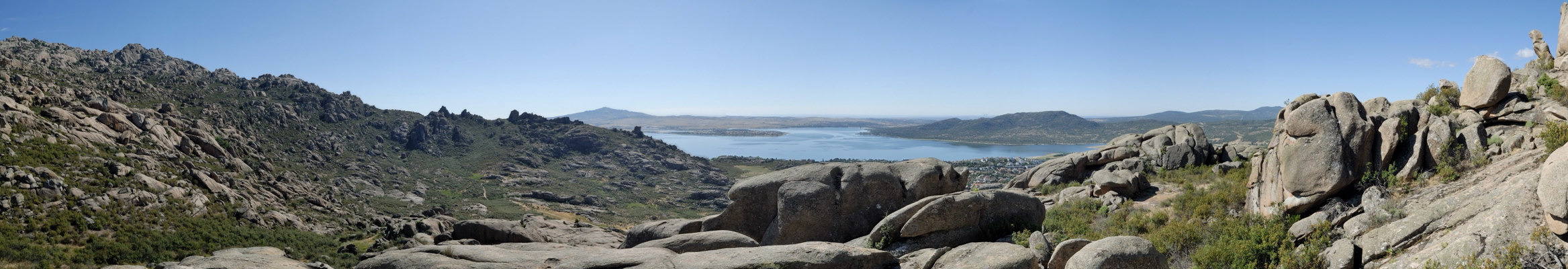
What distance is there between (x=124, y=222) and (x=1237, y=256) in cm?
5118

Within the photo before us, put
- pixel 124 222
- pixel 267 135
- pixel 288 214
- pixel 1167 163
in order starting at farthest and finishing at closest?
pixel 267 135 < pixel 288 214 < pixel 124 222 < pixel 1167 163

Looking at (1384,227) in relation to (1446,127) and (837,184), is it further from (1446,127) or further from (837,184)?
(837,184)

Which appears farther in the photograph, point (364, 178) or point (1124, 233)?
point (364, 178)

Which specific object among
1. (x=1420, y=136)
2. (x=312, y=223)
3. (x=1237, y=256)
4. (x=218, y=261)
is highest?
(x=1420, y=136)

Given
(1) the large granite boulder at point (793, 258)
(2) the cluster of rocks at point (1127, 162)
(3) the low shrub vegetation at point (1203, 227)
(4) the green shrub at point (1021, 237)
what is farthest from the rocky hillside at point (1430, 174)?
(1) the large granite boulder at point (793, 258)

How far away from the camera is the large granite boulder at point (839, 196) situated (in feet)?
54.5

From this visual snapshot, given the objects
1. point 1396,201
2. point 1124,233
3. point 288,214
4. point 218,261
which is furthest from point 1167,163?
point 288,214

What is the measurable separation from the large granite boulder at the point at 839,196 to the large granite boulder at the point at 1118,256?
6551mm

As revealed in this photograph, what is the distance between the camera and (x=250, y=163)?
197 ft

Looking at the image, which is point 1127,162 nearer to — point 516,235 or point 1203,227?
point 1203,227

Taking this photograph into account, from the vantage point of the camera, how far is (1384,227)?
1143cm

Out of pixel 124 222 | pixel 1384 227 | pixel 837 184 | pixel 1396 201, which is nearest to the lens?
pixel 1384 227

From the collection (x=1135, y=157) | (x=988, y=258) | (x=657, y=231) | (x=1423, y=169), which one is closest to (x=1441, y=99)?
(x=1423, y=169)

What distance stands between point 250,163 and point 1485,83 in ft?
272
